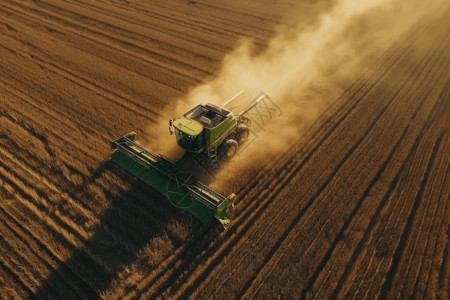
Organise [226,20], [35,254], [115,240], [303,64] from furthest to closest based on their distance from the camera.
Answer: [226,20]
[303,64]
[115,240]
[35,254]

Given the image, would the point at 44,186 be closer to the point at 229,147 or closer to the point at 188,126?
the point at 188,126

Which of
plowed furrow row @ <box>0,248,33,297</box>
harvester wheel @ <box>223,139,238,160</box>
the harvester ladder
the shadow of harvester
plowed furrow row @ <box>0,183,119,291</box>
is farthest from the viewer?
harvester wheel @ <box>223,139,238,160</box>

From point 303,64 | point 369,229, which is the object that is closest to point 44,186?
point 369,229

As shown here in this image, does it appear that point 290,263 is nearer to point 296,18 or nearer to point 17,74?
point 17,74

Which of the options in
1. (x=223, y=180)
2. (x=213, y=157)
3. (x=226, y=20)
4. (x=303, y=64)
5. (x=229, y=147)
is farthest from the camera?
(x=226, y=20)

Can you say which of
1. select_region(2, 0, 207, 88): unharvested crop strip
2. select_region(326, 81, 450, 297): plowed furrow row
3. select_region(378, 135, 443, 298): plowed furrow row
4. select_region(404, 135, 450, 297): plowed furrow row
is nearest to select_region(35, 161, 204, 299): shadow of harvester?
select_region(326, 81, 450, 297): plowed furrow row

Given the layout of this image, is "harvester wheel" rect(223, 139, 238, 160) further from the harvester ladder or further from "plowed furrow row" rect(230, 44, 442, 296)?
"plowed furrow row" rect(230, 44, 442, 296)

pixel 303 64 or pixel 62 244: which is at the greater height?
A: pixel 303 64
